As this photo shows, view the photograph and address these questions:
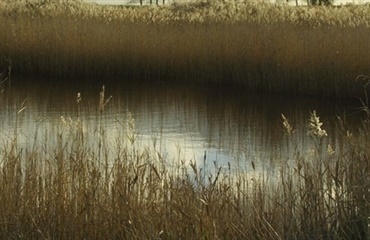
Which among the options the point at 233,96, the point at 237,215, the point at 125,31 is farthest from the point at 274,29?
the point at 237,215

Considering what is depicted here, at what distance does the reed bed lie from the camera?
957 cm

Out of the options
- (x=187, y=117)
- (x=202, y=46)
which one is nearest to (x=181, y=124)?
(x=187, y=117)

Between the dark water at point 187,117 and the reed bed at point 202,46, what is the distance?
312 mm

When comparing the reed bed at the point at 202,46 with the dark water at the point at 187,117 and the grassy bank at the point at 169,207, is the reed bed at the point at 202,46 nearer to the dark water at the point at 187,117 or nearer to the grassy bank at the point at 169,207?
the dark water at the point at 187,117

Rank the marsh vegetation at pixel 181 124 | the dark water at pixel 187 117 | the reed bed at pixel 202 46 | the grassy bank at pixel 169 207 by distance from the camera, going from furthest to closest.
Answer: the reed bed at pixel 202 46, the dark water at pixel 187 117, the marsh vegetation at pixel 181 124, the grassy bank at pixel 169 207

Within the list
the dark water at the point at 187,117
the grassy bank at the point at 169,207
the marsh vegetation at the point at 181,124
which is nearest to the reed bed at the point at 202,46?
the marsh vegetation at the point at 181,124

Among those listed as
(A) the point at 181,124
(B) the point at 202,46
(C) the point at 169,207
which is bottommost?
(C) the point at 169,207

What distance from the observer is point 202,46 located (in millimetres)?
10703

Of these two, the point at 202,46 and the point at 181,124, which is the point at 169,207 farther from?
the point at 202,46

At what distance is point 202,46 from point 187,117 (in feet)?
8.38

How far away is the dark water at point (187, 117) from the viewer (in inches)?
250

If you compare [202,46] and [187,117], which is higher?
[202,46]

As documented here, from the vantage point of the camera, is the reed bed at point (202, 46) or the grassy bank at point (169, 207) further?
the reed bed at point (202, 46)

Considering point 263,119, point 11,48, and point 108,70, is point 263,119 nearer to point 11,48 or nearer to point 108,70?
point 108,70
